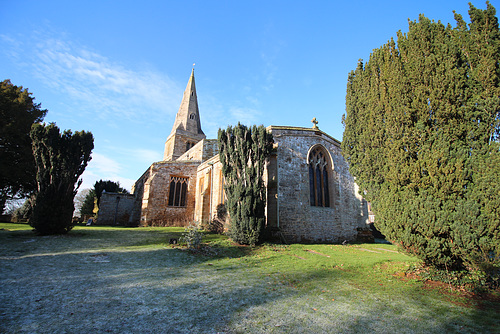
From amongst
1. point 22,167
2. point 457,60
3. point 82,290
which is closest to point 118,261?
point 82,290

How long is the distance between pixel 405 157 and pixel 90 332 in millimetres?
7559

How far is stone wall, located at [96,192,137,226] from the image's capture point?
70.6ft

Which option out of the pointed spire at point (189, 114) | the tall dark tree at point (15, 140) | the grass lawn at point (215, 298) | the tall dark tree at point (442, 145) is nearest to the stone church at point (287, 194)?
the grass lawn at point (215, 298)

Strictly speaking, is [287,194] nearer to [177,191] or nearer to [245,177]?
[245,177]

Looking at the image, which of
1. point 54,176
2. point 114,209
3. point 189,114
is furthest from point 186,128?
point 54,176

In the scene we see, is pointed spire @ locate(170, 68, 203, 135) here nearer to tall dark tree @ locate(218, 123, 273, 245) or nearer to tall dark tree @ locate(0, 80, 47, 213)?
tall dark tree @ locate(0, 80, 47, 213)

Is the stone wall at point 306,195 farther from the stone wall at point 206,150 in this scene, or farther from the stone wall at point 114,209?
the stone wall at point 114,209

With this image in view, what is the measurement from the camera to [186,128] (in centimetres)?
3616

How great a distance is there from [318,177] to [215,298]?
38.3ft

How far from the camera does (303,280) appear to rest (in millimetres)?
6008

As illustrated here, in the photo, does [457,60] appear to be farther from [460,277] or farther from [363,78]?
[460,277]

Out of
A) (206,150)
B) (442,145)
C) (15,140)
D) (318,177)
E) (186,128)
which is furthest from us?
(186,128)

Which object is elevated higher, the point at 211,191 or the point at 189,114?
the point at 189,114

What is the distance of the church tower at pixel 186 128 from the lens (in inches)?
1362
